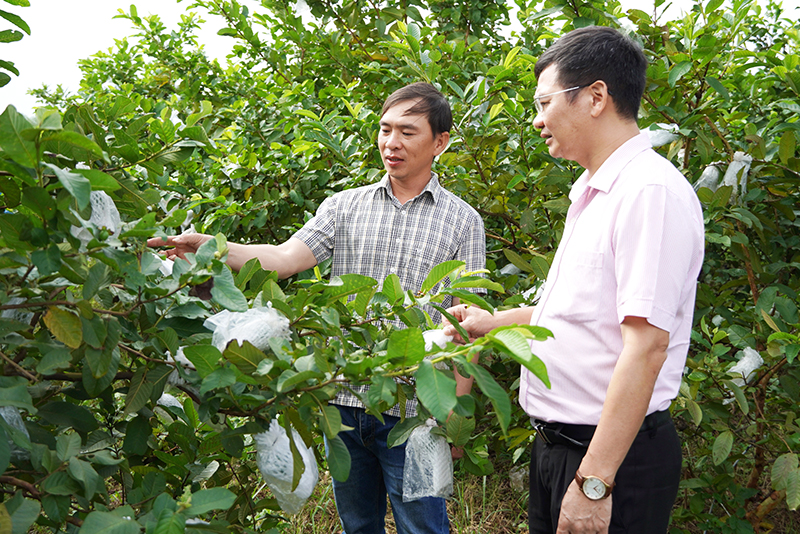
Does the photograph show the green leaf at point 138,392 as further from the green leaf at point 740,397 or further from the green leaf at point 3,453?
the green leaf at point 740,397

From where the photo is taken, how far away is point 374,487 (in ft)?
7.22

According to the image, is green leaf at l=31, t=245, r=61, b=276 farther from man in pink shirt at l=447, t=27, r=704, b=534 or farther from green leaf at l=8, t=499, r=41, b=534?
man in pink shirt at l=447, t=27, r=704, b=534

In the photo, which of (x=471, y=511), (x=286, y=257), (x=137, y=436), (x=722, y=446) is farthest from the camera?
(x=471, y=511)

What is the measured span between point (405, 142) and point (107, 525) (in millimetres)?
1545

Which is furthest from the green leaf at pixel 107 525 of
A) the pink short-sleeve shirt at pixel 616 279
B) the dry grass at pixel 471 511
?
the dry grass at pixel 471 511

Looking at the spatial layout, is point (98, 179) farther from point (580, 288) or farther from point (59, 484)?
point (580, 288)

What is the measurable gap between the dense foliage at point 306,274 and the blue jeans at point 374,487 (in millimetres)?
157

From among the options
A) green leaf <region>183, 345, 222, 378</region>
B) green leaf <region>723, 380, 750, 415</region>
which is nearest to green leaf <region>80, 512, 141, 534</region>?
green leaf <region>183, 345, 222, 378</region>

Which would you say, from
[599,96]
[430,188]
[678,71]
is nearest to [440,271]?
[599,96]

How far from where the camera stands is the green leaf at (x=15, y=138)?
73cm

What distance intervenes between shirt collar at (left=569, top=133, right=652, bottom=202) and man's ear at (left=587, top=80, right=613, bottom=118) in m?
0.10

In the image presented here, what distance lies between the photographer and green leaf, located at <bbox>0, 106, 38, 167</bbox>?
73 centimetres

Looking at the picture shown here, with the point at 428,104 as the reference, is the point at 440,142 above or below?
below

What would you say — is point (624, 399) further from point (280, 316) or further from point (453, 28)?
point (453, 28)
